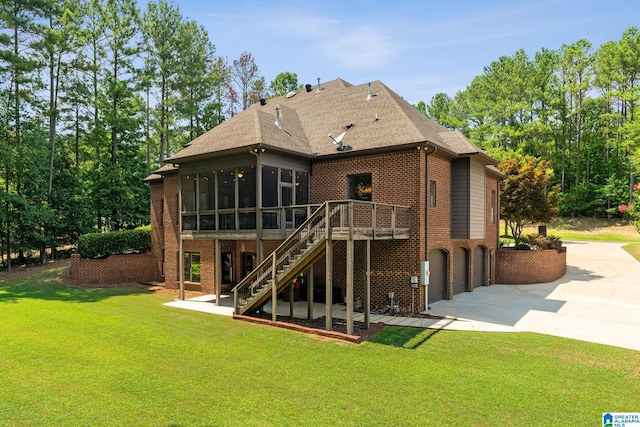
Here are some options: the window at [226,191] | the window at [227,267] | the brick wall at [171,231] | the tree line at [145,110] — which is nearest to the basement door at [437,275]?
the window at [226,191]

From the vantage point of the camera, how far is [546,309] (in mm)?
13008

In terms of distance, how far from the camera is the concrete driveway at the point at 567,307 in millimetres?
10430

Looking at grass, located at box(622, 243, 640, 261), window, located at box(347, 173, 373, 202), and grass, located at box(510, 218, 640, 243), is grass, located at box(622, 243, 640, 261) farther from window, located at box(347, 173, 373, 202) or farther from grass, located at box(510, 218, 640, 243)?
window, located at box(347, 173, 373, 202)

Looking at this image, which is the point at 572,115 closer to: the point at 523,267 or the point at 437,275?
the point at 523,267

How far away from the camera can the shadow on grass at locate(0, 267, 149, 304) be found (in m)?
15.4

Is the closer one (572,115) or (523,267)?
(523,267)

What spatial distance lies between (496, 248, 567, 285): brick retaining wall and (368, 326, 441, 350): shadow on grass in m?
10.6

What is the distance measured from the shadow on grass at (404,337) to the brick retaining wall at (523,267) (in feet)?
34.8

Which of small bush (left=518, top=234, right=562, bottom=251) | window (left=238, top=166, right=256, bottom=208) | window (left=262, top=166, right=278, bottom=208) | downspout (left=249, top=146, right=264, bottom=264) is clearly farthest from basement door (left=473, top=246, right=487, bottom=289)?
window (left=238, top=166, right=256, bottom=208)

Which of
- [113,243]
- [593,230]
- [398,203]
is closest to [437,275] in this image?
[398,203]

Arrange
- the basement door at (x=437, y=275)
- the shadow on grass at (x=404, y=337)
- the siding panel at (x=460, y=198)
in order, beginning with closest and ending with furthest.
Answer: the shadow on grass at (x=404, y=337) → the basement door at (x=437, y=275) → the siding panel at (x=460, y=198)

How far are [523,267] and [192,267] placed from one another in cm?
1677

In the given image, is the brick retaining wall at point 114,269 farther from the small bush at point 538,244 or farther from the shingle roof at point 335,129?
the small bush at point 538,244

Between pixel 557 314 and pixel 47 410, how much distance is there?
13.9m
